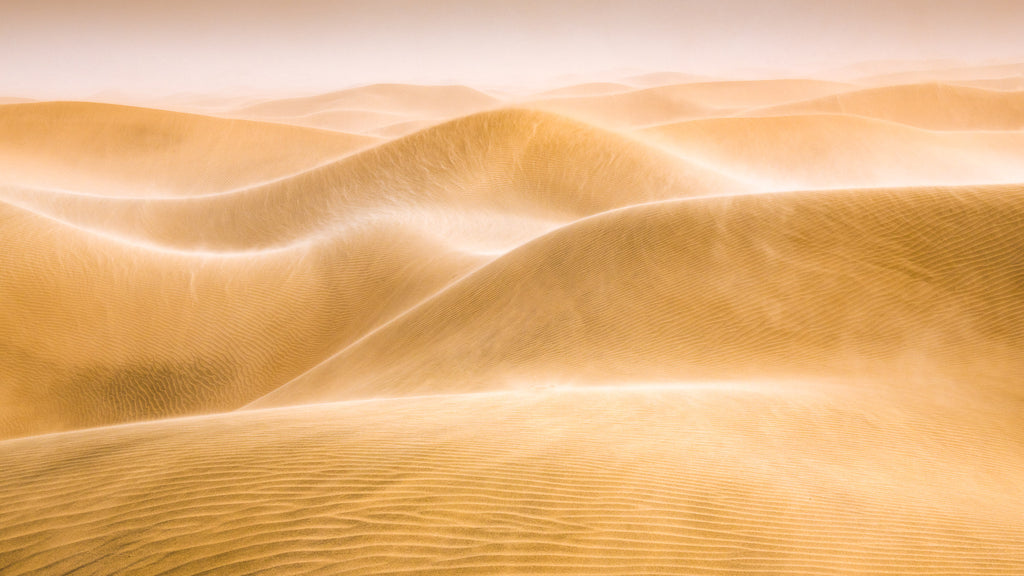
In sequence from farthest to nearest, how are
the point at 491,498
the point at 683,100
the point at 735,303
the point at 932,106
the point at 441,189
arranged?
the point at 683,100
the point at 932,106
the point at 441,189
the point at 735,303
the point at 491,498

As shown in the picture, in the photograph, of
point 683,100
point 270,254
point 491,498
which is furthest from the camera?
point 683,100

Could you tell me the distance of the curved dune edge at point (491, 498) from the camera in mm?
2957

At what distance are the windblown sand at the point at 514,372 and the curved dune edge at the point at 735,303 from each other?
0.17ft

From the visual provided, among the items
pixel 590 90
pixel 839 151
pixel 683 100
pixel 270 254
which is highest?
pixel 590 90

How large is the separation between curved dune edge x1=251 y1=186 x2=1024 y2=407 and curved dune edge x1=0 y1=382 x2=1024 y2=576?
2941 millimetres

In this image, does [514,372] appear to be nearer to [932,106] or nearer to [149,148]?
[149,148]

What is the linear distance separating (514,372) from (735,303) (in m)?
3.50

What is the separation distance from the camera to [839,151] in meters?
33.0

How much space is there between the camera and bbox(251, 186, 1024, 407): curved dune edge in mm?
8141

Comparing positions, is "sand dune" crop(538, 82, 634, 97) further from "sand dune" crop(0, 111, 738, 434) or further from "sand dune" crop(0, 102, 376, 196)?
"sand dune" crop(0, 111, 738, 434)

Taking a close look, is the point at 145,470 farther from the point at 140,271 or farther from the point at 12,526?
the point at 140,271

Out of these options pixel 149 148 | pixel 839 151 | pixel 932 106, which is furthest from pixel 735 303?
pixel 932 106

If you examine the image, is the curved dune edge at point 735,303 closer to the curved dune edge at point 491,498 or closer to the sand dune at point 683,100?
the curved dune edge at point 491,498

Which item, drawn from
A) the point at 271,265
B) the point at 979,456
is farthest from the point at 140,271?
the point at 979,456
